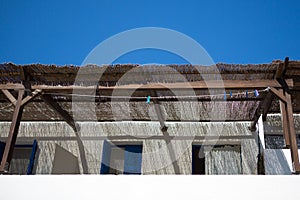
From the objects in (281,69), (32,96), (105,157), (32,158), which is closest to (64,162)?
(32,158)

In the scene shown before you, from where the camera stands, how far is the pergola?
15.4 ft

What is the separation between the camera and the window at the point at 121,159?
23.8 ft

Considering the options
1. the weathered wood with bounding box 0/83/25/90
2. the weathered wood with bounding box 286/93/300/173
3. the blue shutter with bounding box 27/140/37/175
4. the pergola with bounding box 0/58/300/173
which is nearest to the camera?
the weathered wood with bounding box 286/93/300/173

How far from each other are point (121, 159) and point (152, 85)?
115 inches

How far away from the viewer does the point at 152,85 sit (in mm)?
5094

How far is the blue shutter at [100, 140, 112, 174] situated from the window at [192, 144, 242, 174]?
199 centimetres

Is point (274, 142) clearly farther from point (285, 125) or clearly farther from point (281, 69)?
point (281, 69)

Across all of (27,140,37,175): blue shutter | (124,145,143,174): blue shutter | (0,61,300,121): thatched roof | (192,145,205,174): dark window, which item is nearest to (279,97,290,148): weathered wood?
(0,61,300,121): thatched roof

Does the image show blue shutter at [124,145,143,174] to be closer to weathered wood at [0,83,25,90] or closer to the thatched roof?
the thatched roof

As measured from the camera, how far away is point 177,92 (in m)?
5.51

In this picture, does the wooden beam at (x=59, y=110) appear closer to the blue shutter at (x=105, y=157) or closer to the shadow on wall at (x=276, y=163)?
A: the blue shutter at (x=105, y=157)
